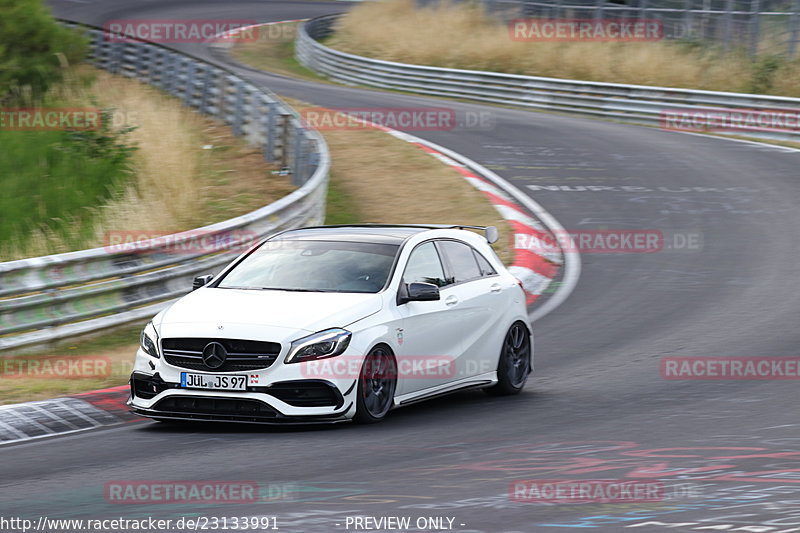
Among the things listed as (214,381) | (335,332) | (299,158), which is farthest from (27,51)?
(335,332)

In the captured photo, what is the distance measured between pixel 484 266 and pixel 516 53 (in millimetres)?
29638

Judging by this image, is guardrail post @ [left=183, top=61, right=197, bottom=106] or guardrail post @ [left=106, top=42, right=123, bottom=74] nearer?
guardrail post @ [left=183, top=61, right=197, bottom=106]

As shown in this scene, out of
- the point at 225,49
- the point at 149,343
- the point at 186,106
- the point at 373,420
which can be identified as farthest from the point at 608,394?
the point at 225,49

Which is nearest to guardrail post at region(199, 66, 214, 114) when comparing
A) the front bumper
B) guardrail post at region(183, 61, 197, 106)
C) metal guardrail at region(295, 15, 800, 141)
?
guardrail post at region(183, 61, 197, 106)

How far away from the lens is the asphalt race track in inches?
246

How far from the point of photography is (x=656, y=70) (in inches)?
1380

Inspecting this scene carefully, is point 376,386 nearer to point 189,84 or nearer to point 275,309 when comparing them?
point 275,309

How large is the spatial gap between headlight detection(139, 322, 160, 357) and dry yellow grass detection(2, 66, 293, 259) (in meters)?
6.17

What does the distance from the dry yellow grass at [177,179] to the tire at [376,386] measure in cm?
689

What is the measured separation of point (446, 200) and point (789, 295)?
22.9 ft

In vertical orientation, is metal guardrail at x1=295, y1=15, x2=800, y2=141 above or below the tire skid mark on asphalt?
below

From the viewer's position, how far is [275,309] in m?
8.69

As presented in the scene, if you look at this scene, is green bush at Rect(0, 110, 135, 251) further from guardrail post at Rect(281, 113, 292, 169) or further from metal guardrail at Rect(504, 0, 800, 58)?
metal guardrail at Rect(504, 0, 800, 58)

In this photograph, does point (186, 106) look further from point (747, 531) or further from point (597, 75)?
point (747, 531)
